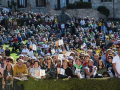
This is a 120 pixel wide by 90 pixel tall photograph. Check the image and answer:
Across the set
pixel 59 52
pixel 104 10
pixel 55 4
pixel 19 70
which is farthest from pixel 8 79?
pixel 55 4

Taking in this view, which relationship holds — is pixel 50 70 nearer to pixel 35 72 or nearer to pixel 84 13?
pixel 35 72

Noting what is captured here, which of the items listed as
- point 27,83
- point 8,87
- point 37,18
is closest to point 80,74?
point 27,83

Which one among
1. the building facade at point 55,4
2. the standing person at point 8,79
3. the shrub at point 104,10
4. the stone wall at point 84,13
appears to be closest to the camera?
the standing person at point 8,79

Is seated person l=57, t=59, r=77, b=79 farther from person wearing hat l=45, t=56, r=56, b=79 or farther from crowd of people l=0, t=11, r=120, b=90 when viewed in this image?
person wearing hat l=45, t=56, r=56, b=79

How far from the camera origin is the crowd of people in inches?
342

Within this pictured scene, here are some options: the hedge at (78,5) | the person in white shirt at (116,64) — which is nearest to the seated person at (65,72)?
the person in white shirt at (116,64)

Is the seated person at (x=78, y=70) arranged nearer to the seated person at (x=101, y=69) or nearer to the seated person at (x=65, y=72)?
the seated person at (x=65, y=72)

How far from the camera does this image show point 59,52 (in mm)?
13531

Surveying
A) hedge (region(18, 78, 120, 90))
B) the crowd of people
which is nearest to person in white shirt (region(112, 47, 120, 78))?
the crowd of people

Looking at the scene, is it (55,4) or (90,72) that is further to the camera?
(55,4)

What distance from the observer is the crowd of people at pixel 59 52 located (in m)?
8.68

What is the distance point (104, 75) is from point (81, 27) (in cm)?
1667

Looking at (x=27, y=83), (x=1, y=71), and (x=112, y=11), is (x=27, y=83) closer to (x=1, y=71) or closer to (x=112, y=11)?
(x=1, y=71)

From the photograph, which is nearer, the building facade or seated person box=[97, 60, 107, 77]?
seated person box=[97, 60, 107, 77]
